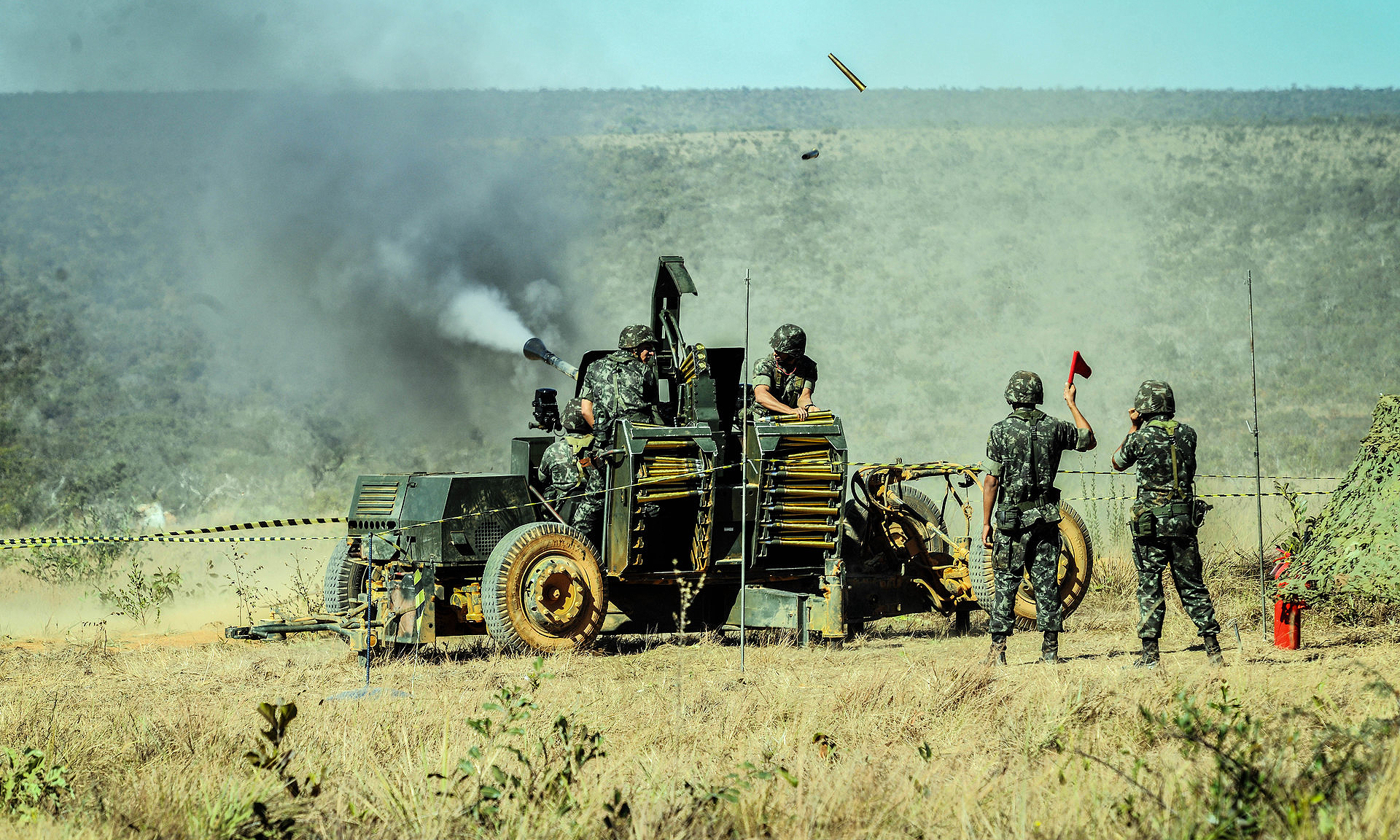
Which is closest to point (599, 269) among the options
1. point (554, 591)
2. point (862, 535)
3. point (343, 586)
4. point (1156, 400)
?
point (343, 586)

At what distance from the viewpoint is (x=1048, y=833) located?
4.43m

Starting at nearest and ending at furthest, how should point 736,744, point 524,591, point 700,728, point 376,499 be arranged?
point 736,744
point 700,728
point 524,591
point 376,499

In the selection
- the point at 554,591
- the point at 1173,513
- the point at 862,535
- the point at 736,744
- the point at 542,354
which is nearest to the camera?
the point at 736,744

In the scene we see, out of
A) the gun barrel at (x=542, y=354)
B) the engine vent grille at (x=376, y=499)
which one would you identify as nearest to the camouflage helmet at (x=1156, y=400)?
the gun barrel at (x=542, y=354)

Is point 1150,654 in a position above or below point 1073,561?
below

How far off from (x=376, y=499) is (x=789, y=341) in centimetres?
342

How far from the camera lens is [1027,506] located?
28.2ft

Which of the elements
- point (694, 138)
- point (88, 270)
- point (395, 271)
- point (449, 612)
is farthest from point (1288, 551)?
point (694, 138)

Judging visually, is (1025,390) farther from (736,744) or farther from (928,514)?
(736,744)

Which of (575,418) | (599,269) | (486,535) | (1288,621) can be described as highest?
(599,269)

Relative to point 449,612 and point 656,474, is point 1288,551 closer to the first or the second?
point 656,474

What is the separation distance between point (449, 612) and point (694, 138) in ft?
128

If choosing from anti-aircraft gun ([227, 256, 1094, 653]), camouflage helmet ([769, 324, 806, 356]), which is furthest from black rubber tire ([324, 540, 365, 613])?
camouflage helmet ([769, 324, 806, 356])

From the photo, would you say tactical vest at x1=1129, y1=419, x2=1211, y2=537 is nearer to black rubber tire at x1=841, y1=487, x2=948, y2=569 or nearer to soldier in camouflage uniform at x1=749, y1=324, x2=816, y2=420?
black rubber tire at x1=841, y1=487, x2=948, y2=569
